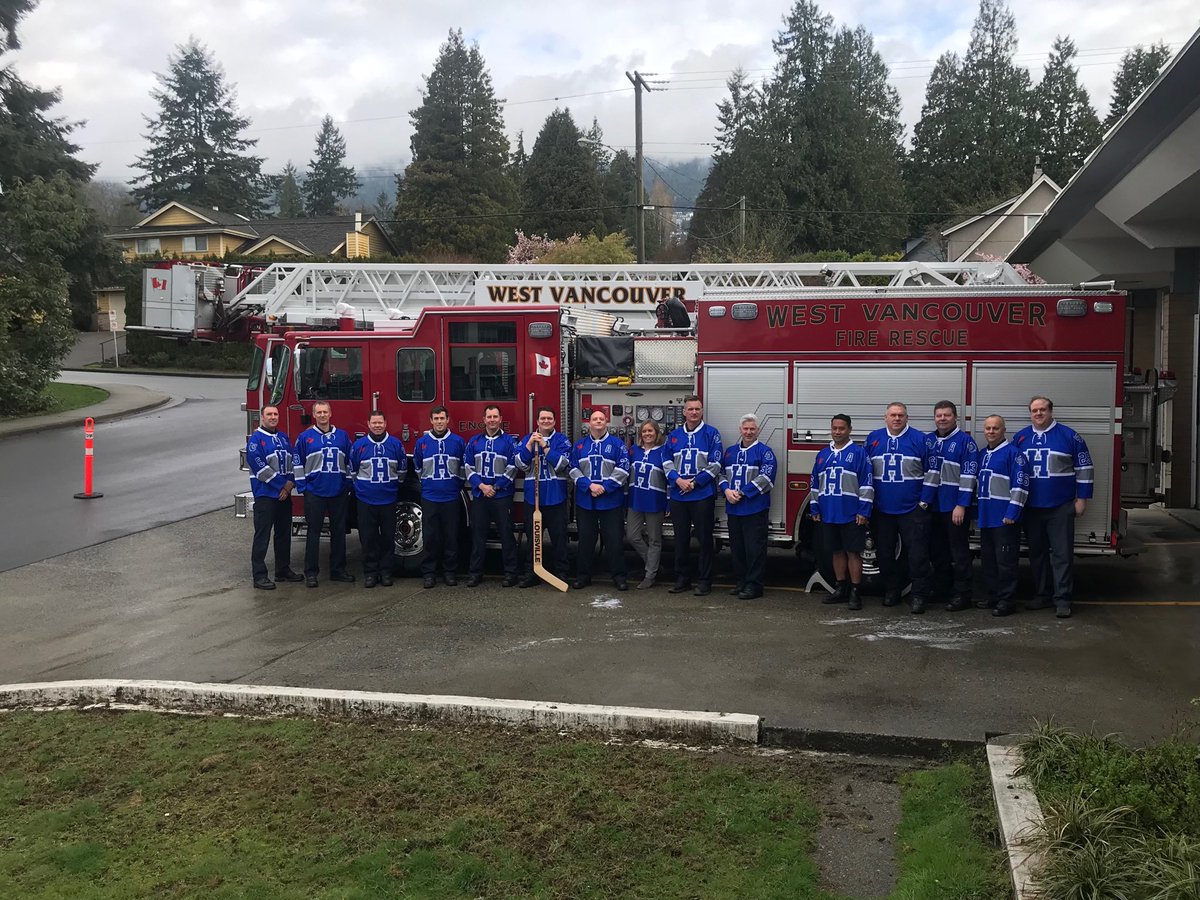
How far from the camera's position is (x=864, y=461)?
9.63m

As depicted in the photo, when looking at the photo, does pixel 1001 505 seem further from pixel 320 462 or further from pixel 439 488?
pixel 320 462

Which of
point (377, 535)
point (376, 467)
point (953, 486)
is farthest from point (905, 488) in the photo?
point (377, 535)

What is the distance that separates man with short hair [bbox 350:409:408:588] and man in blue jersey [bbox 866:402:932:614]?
474 cm

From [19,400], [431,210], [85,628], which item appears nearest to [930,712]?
[85,628]

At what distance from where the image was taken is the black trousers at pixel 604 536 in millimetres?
10758

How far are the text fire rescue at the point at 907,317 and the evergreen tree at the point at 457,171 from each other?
49.1m

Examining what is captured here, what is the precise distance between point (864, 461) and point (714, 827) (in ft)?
17.0

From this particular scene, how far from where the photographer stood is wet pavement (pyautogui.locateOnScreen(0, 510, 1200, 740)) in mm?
7031

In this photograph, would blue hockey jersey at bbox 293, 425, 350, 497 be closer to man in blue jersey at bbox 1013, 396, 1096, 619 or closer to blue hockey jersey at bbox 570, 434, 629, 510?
blue hockey jersey at bbox 570, 434, 629, 510

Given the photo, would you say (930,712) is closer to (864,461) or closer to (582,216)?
(864,461)

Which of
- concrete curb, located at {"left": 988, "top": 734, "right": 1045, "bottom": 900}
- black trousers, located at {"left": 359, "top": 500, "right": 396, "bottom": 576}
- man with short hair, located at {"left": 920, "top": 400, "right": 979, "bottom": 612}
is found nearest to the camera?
concrete curb, located at {"left": 988, "top": 734, "right": 1045, "bottom": 900}

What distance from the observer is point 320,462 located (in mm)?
11008

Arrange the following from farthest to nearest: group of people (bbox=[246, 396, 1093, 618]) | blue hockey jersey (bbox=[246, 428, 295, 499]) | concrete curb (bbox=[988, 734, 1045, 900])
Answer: blue hockey jersey (bbox=[246, 428, 295, 499])
group of people (bbox=[246, 396, 1093, 618])
concrete curb (bbox=[988, 734, 1045, 900])

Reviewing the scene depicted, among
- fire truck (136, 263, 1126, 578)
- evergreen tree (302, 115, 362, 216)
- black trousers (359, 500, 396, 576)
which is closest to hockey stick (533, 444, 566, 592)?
fire truck (136, 263, 1126, 578)
